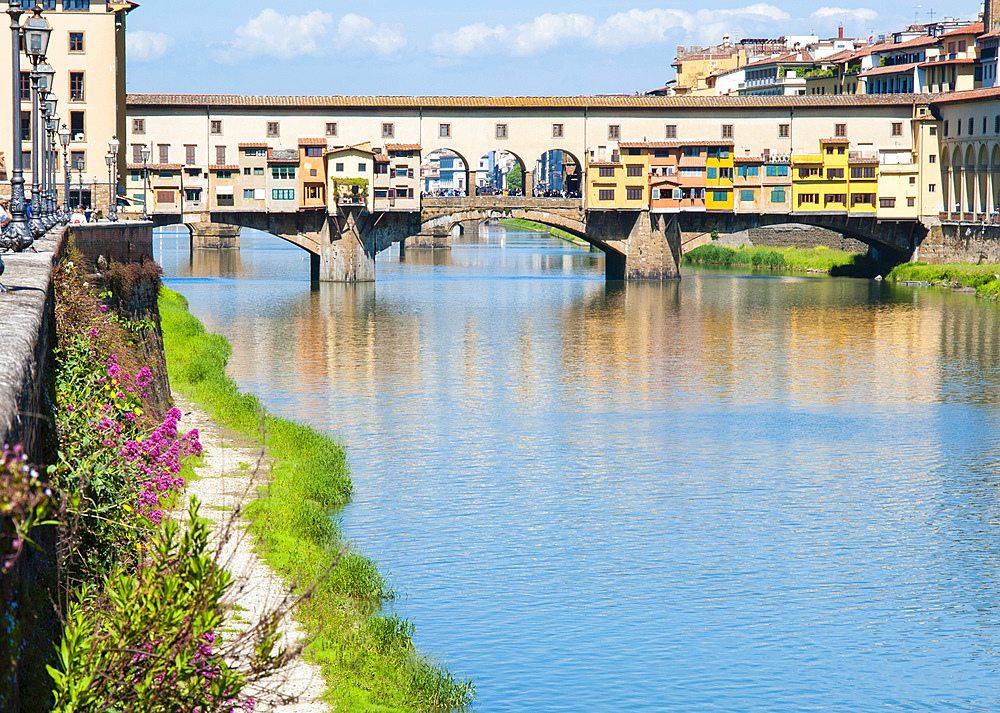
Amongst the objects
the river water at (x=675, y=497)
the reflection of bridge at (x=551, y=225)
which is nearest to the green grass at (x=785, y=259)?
the reflection of bridge at (x=551, y=225)

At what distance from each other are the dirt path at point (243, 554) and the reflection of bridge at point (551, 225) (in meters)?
37.5

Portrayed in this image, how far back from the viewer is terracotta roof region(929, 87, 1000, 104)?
60856mm

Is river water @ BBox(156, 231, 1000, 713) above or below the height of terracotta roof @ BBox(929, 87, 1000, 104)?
below

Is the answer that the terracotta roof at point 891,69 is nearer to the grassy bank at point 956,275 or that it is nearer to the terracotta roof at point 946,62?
the terracotta roof at point 946,62

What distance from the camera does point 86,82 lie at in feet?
188

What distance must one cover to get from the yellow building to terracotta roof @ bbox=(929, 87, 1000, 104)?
1092cm

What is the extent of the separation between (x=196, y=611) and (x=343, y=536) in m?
10.2

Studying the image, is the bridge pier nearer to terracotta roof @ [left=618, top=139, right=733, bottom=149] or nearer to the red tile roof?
the red tile roof

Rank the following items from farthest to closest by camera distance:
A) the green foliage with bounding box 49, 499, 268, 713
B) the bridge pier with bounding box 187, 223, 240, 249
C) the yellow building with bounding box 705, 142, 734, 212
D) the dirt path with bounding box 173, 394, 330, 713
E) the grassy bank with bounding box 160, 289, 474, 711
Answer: the bridge pier with bounding box 187, 223, 240, 249 → the yellow building with bounding box 705, 142, 734, 212 → the grassy bank with bounding box 160, 289, 474, 711 → the dirt path with bounding box 173, 394, 330, 713 → the green foliage with bounding box 49, 499, 268, 713

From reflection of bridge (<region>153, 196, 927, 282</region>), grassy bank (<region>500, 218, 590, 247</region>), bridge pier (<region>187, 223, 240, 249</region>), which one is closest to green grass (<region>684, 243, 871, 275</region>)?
reflection of bridge (<region>153, 196, 927, 282</region>)

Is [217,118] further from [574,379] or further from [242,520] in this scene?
[242,520]

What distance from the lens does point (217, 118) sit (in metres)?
62.3

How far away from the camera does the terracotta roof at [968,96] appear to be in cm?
6086

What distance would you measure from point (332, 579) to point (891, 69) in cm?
7335
